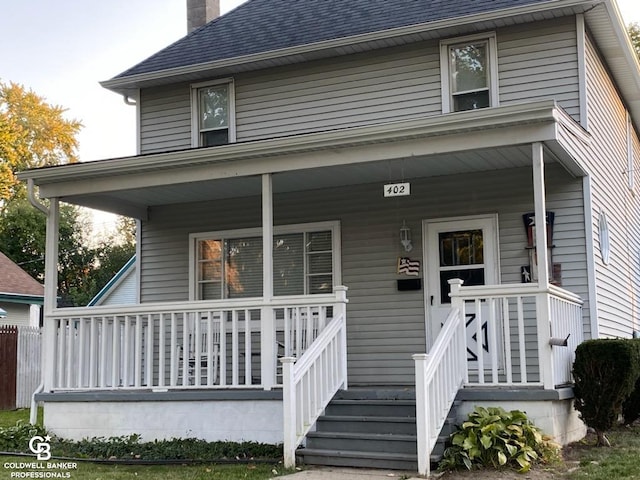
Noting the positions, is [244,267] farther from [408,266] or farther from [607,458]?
[607,458]

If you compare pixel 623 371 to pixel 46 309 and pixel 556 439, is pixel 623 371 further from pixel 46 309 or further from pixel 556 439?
pixel 46 309

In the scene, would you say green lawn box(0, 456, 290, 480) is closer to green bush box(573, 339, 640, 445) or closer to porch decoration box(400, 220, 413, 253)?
green bush box(573, 339, 640, 445)

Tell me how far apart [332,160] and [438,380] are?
2.82m

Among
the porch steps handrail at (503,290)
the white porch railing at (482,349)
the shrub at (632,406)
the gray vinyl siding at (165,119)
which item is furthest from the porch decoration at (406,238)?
the gray vinyl siding at (165,119)

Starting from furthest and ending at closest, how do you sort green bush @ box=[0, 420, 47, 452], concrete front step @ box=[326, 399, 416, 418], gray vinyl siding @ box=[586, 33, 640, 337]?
gray vinyl siding @ box=[586, 33, 640, 337], green bush @ box=[0, 420, 47, 452], concrete front step @ box=[326, 399, 416, 418]

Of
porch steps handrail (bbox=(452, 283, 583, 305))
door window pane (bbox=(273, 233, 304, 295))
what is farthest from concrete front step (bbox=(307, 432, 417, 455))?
door window pane (bbox=(273, 233, 304, 295))

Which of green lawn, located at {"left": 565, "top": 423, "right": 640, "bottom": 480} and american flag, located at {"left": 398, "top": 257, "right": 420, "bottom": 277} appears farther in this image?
american flag, located at {"left": 398, "top": 257, "right": 420, "bottom": 277}

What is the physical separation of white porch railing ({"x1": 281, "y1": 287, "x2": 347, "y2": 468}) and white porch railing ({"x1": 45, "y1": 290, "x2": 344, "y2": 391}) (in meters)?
0.24

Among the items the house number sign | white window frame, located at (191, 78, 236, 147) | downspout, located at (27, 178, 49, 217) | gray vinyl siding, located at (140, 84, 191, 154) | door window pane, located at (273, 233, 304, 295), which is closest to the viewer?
the house number sign

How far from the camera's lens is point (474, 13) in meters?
10.5

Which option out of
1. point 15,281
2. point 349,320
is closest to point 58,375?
point 349,320

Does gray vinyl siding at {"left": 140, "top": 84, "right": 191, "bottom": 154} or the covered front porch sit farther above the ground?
gray vinyl siding at {"left": 140, "top": 84, "right": 191, "bottom": 154}

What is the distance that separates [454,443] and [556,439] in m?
1.14

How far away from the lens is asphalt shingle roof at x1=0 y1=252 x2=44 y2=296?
20.6 m
